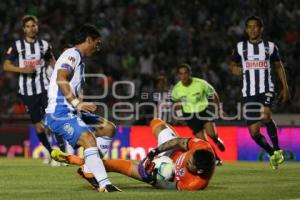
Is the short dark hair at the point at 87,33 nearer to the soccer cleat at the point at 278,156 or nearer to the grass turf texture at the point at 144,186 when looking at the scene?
the grass turf texture at the point at 144,186

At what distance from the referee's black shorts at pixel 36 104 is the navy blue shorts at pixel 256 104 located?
11.3 ft

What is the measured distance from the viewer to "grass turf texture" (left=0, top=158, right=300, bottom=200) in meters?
9.20

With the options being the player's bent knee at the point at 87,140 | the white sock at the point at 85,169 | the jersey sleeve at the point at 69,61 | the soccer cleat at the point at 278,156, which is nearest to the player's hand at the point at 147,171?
the white sock at the point at 85,169

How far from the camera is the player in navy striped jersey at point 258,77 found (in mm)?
13766

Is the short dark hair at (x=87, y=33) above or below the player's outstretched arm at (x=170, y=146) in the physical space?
above

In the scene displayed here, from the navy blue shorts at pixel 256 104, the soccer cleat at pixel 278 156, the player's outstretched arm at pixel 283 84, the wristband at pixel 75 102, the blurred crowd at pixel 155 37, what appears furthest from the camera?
the blurred crowd at pixel 155 37

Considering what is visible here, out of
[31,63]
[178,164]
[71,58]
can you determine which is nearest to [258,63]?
[31,63]

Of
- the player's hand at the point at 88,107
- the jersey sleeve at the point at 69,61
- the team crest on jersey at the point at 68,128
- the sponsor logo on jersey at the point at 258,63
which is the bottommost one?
the team crest on jersey at the point at 68,128

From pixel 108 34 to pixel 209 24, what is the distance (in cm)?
277

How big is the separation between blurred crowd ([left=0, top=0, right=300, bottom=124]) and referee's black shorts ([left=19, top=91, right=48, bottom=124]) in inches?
196

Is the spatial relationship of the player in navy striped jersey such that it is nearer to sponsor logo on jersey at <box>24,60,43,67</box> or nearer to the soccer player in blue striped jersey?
sponsor logo on jersey at <box>24,60,43,67</box>

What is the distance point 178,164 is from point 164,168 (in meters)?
0.17

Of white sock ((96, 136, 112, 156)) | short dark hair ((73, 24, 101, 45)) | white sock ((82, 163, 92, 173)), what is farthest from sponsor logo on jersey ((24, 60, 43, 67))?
white sock ((82, 163, 92, 173))

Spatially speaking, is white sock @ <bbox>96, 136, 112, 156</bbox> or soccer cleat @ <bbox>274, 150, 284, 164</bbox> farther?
soccer cleat @ <bbox>274, 150, 284, 164</bbox>
